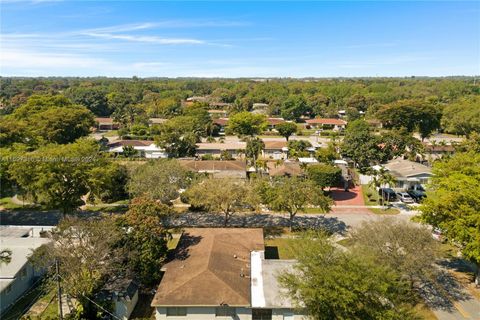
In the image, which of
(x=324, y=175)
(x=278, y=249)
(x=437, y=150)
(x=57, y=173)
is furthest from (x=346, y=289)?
(x=437, y=150)

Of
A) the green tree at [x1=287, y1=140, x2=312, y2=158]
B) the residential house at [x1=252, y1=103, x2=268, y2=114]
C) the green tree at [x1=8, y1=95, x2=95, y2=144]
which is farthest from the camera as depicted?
the residential house at [x1=252, y1=103, x2=268, y2=114]

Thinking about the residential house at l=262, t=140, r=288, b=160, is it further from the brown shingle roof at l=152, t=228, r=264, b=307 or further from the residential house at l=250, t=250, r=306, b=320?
the residential house at l=250, t=250, r=306, b=320

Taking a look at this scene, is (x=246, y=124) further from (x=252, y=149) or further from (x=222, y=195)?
(x=222, y=195)

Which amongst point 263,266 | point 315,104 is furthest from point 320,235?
point 315,104

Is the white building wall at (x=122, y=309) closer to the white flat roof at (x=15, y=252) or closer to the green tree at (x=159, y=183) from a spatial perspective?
the white flat roof at (x=15, y=252)

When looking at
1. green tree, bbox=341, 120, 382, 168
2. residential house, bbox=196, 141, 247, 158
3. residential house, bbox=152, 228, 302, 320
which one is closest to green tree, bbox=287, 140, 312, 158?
green tree, bbox=341, 120, 382, 168

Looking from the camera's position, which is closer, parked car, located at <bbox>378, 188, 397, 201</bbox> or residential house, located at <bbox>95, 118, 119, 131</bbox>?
parked car, located at <bbox>378, 188, 397, 201</bbox>

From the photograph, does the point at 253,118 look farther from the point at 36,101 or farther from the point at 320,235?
the point at 320,235
